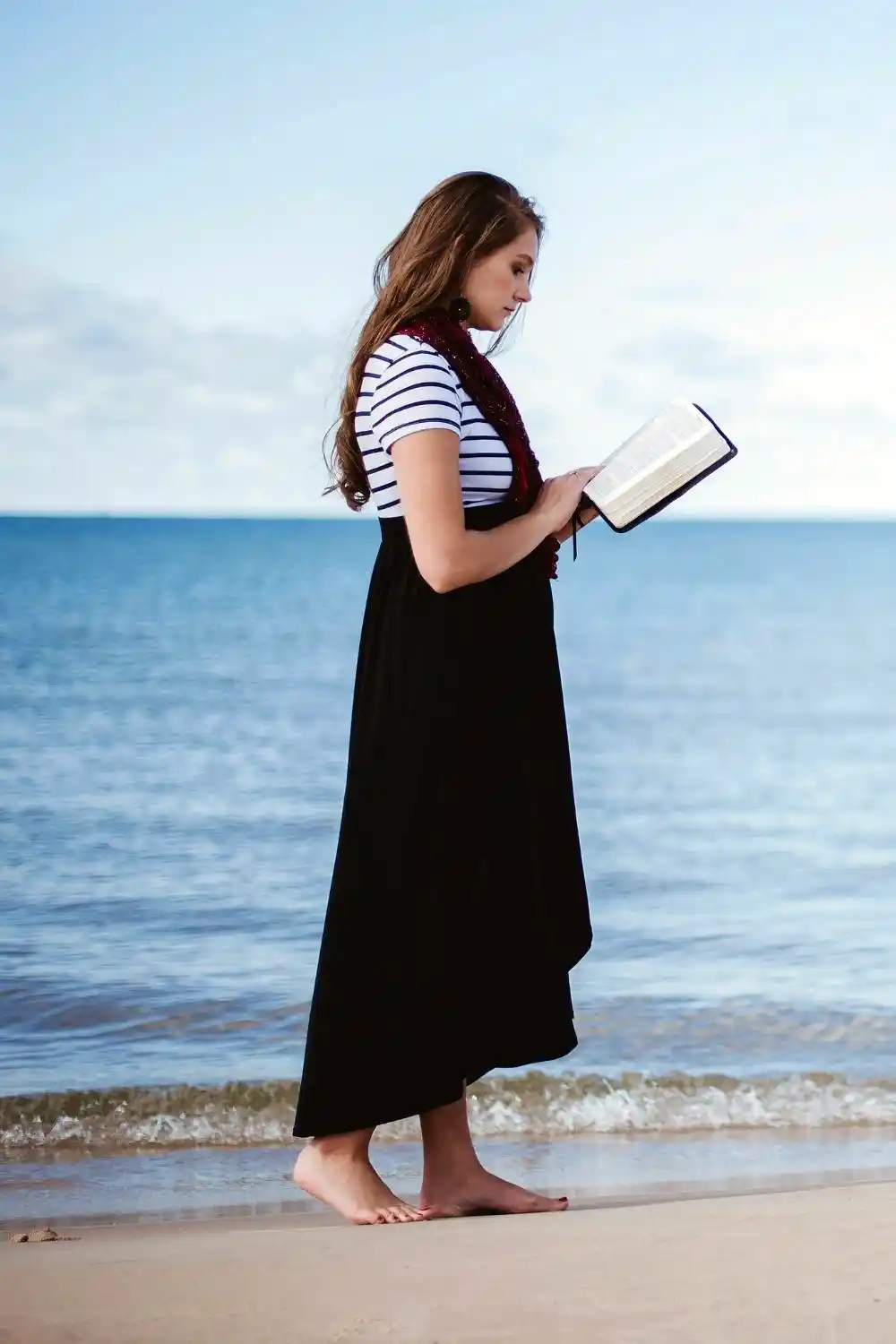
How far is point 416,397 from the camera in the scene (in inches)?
87.0

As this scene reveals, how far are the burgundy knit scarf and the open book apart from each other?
110mm

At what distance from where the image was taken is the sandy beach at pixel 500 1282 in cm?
182

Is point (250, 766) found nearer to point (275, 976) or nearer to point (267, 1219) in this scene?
point (275, 976)

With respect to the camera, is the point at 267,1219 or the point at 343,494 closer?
the point at 343,494

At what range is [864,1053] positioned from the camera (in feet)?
13.9

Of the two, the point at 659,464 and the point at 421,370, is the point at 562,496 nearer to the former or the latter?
the point at 659,464

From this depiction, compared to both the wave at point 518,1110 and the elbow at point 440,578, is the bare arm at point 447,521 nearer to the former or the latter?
the elbow at point 440,578

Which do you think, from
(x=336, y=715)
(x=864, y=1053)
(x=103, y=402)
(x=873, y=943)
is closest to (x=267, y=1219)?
(x=864, y=1053)

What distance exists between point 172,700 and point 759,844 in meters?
7.75

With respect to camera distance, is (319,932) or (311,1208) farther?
(319,932)

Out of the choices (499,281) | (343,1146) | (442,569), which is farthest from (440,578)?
(343,1146)

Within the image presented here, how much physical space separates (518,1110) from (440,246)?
215 centimetres

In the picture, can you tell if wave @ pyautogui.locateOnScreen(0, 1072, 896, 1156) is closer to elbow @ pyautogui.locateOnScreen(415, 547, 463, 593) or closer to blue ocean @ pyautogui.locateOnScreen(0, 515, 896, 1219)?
blue ocean @ pyautogui.locateOnScreen(0, 515, 896, 1219)

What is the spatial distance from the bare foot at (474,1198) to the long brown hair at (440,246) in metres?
1.10
